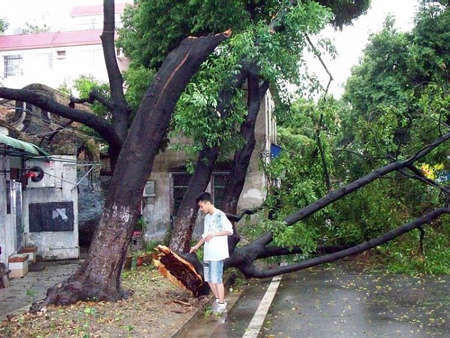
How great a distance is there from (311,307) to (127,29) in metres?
13.8

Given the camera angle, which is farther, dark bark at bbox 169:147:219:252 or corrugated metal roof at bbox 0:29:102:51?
corrugated metal roof at bbox 0:29:102:51

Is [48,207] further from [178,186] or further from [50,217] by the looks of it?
[178,186]

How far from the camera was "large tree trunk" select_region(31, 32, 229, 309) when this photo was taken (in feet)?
25.4

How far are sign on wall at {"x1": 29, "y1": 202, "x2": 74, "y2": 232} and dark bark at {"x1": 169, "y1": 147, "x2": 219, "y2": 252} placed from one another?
5.52 metres

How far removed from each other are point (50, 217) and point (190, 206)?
6.12 metres

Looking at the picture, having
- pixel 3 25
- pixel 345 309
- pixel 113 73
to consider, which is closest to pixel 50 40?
pixel 3 25

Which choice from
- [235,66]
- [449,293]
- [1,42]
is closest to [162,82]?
[235,66]

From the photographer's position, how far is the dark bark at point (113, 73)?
29.9ft

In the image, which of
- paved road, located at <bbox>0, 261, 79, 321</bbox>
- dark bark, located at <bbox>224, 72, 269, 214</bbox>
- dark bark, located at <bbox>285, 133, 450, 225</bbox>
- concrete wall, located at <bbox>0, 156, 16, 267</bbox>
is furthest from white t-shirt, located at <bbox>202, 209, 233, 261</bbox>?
concrete wall, located at <bbox>0, 156, 16, 267</bbox>

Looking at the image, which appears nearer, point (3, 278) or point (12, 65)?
point (3, 278)

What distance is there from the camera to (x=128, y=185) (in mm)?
7992

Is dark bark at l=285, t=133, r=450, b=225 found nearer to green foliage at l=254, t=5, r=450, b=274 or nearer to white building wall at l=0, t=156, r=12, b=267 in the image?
green foliage at l=254, t=5, r=450, b=274

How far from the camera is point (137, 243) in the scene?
17156 mm

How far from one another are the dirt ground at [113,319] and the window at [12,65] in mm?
37266
